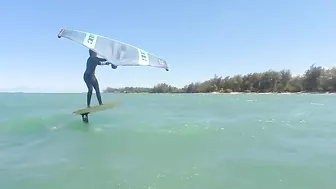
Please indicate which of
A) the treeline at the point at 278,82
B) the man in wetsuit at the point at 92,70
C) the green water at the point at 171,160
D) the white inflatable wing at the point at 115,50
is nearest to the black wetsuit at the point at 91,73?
the man in wetsuit at the point at 92,70

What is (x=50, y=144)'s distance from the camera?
11734 millimetres

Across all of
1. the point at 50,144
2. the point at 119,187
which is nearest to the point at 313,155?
the point at 119,187

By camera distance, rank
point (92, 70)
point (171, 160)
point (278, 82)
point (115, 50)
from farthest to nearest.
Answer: point (278, 82)
point (92, 70)
point (115, 50)
point (171, 160)

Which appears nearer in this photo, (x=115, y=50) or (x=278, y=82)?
(x=115, y=50)

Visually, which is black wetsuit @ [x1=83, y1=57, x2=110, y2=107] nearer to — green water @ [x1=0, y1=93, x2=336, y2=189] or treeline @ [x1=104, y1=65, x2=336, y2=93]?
green water @ [x1=0, y1=93, x2=336, y2=189]

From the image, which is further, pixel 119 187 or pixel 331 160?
pixel 331 160

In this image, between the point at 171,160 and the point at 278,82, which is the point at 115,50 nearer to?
the point at 171,160

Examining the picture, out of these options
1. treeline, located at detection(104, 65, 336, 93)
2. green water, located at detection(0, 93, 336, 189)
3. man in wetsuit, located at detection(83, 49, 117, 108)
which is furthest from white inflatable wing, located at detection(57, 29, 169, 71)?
treeline, located at detection(104, 65, 336, 93)

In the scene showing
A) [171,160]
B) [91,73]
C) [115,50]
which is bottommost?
[171,160]

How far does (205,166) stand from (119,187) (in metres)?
2.31

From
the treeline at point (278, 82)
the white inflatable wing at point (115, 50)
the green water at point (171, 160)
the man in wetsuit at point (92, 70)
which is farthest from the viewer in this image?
the treeline at point (278, 82)

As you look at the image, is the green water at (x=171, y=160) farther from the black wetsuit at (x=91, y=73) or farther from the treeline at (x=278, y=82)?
the treeline at (x=278, y=82)

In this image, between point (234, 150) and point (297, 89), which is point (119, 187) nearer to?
point (234, 150)

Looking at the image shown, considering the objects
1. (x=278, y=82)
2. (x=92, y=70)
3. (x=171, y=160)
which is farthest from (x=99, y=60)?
(x=278, y=82)
